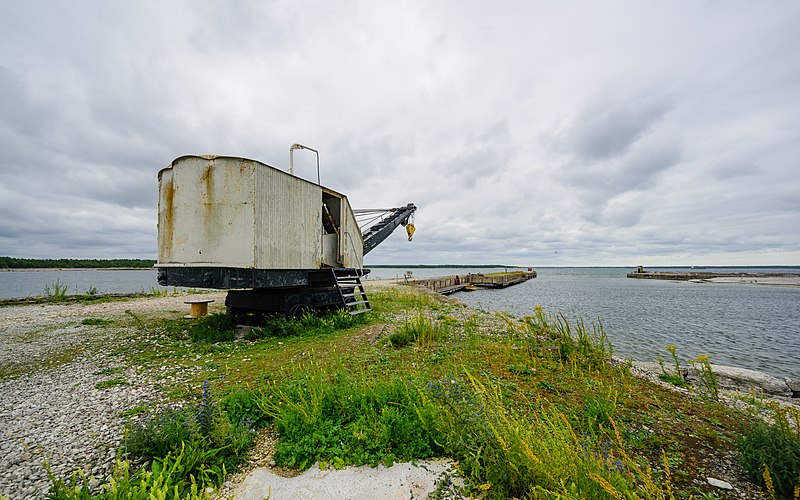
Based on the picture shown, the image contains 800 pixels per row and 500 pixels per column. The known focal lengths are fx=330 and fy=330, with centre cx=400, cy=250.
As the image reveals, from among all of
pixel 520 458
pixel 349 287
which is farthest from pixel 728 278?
pixel 520 458

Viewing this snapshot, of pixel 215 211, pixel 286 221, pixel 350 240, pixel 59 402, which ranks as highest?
Result: pixel 215 211

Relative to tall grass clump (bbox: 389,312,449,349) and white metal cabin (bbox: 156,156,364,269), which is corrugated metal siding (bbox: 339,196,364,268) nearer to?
white metal cabin (bbox: 156,156,364,269)

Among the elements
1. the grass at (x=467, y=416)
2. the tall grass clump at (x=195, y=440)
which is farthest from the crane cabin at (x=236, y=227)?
the tall grass clump at (x=195, y=440)

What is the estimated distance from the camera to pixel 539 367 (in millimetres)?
5629

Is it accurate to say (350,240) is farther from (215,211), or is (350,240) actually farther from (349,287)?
(215,211)

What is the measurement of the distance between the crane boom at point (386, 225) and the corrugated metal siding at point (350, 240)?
57.5 inches

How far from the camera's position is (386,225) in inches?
569

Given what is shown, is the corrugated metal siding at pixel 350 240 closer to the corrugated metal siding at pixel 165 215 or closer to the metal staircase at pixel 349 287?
the metal staircase at pixel 349 287

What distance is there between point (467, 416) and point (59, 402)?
5232 millimetres

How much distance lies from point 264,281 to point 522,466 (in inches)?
266

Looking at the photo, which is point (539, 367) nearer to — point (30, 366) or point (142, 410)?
point (142, 410)

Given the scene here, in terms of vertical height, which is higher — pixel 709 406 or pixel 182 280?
pixel 182 280

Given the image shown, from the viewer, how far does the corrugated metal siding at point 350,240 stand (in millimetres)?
10625

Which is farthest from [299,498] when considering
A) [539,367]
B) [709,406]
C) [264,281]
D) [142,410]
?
[264,281]
